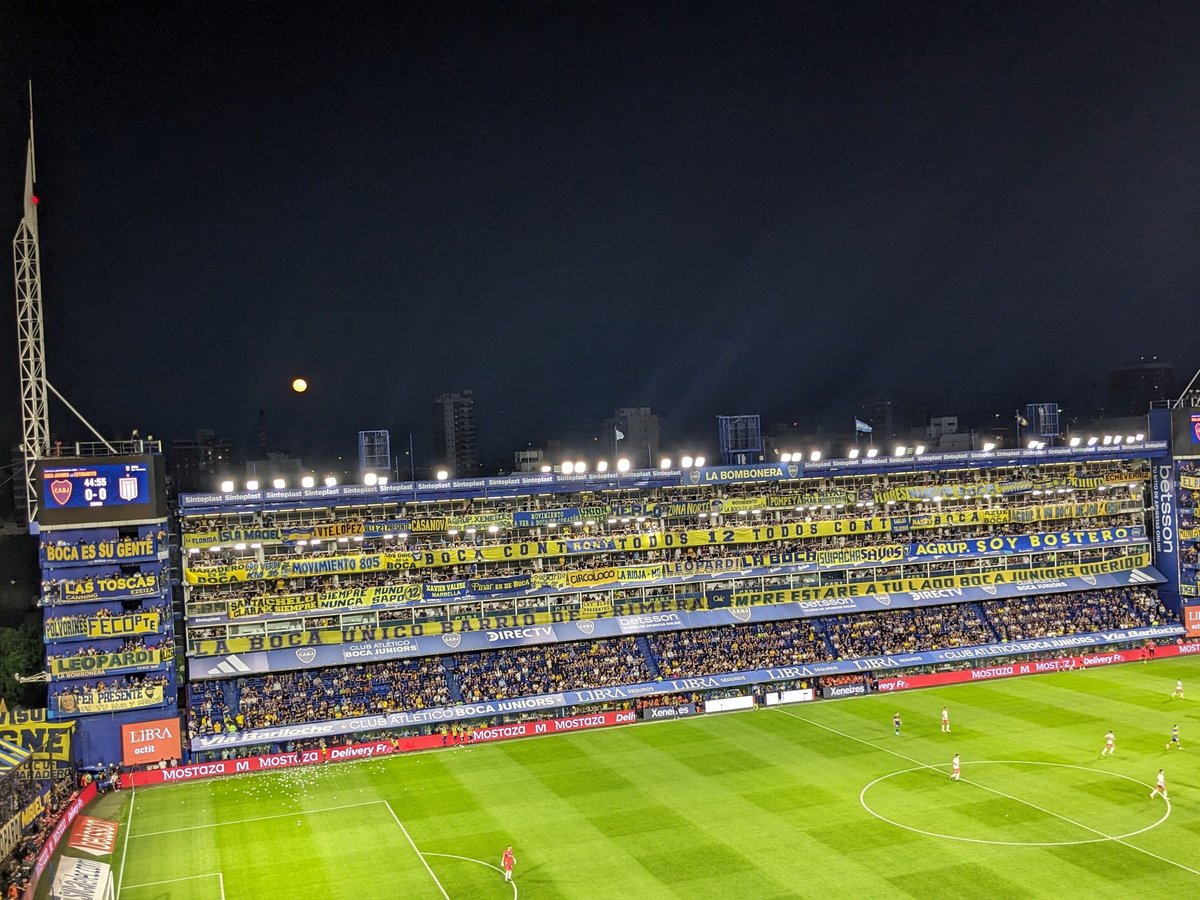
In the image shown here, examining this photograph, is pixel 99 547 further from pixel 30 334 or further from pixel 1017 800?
pixel 1017 800

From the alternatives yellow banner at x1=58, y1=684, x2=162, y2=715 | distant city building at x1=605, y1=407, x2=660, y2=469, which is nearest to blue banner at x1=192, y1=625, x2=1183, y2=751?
yellow banner at x1=58, y1=684, x2=162, y2=715

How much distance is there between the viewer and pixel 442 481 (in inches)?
2462

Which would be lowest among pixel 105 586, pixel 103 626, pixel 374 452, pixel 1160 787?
pixel 1160 787

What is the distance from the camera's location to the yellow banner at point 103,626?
51812 millimetres

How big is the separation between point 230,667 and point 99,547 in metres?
9.42

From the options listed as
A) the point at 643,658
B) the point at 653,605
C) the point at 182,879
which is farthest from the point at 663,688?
the point at 182,879

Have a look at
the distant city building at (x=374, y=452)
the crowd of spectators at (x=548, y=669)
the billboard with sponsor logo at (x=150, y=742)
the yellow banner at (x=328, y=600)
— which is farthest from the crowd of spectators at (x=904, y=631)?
the billboard with sponsor logo at (x=150, y=742)

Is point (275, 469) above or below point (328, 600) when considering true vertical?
above

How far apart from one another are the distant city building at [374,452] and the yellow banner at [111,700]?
55.2ft

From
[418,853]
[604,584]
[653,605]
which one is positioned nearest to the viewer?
[418,853]

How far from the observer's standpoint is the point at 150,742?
52.5 meters

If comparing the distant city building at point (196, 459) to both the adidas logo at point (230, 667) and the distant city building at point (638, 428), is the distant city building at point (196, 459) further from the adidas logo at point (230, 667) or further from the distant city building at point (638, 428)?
the adidas logo at point (230, 667)

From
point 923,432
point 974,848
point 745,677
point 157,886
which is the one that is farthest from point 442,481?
point 923,432

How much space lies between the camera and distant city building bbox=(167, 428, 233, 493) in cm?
15425
